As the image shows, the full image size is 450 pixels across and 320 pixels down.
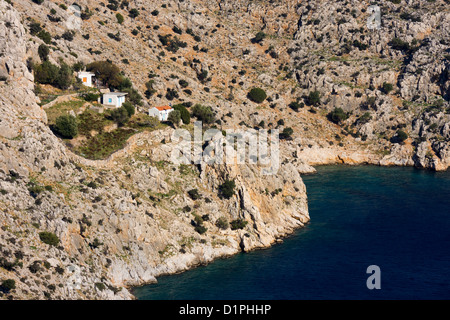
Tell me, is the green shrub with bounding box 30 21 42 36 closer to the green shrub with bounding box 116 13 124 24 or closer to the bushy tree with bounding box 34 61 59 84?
the bushy tree with bounding box 34 61 59 84

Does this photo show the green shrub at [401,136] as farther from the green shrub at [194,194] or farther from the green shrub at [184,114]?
the green shrub at [194,194]

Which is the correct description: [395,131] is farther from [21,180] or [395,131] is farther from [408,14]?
[21,180]

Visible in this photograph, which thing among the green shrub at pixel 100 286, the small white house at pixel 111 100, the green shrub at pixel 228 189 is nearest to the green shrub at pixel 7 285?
the green shrub at pixel 100 286

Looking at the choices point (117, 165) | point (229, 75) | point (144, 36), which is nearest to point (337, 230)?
point (117, 165)

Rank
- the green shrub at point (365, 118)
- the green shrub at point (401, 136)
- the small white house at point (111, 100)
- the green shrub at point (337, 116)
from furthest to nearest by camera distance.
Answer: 1. the green shrub at point (337, 116)
2. the green shrub at point (365, 118)
3. the green shrub at point (401, 136)
4. the small white house at point (111, 100)

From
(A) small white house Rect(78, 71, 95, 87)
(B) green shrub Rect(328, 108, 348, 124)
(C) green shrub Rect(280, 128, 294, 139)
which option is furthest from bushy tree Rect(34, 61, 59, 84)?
(B) green shrub Rect(328, 108, 348, 124)
